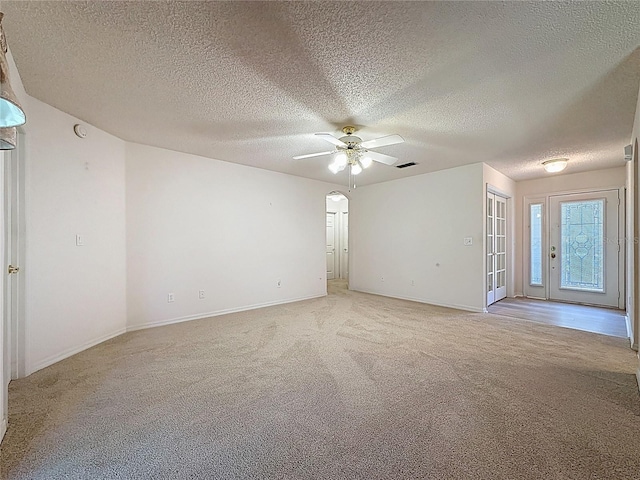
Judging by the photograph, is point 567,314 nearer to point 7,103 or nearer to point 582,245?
point 582,245

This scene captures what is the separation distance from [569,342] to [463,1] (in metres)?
3.69

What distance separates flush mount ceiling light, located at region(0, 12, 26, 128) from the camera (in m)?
1.05

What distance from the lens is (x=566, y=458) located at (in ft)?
5.16

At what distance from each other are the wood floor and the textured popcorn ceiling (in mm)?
2442

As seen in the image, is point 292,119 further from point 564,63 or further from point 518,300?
point 518,300

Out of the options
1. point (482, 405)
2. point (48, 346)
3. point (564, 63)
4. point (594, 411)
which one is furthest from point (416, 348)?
point (48, 346)

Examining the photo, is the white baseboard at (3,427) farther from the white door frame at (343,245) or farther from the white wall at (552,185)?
the white door frame at (343,245)

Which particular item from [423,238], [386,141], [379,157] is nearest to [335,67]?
[386,141]

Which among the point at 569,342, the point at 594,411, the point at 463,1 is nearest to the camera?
the point at 463,1

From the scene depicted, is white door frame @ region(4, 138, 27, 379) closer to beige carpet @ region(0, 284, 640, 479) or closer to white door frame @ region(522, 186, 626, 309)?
beige carpet @ region(0, 284, 640, 479)

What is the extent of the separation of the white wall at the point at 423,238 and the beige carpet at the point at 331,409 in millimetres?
1590

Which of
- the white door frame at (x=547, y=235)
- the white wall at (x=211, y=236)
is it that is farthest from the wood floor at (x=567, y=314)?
the white wall at (x=211, y=236)

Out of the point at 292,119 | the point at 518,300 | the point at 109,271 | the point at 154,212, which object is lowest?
the point at 518,300

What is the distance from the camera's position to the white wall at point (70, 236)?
2.71 m
